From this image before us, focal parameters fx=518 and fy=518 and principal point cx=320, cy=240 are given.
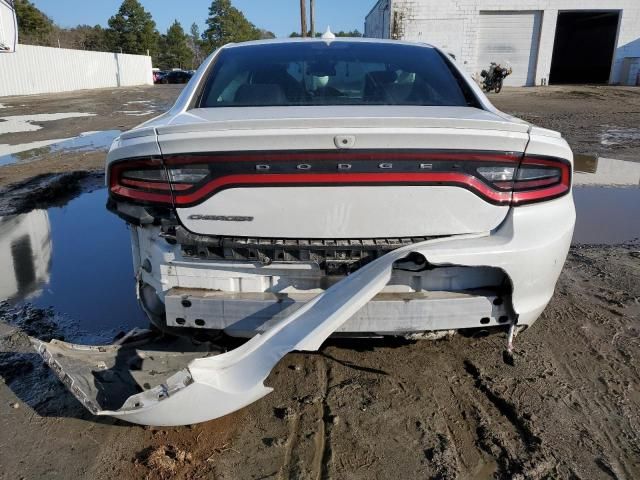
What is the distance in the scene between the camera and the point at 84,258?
14.9 ft

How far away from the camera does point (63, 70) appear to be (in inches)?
1428

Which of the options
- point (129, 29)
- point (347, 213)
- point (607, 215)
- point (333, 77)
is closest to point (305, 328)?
point (347, 213)

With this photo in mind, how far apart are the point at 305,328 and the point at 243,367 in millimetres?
291

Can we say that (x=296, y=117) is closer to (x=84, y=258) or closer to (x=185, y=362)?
(x=185, y=362)

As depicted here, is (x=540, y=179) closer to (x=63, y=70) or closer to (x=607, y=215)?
(x=607, y=215)

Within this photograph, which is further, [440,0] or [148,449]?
[440,0]

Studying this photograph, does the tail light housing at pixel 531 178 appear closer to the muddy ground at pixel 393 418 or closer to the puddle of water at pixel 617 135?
the muddy ground at pixel 393 418

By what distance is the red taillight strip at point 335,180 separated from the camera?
214 cm

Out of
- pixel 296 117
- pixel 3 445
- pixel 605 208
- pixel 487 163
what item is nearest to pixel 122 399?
pixel 3 445

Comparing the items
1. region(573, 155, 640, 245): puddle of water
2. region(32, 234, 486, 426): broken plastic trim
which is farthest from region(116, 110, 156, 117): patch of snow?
region(32, 234, 486, 426): broken plastic trim

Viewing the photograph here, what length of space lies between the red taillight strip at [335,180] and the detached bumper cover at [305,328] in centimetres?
25

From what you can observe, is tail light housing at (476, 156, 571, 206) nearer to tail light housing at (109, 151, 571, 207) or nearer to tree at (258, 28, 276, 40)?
tail light housing at (109, 151, 571, 207)

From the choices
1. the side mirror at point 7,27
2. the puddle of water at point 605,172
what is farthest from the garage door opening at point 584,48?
the side mirror at point 7,27

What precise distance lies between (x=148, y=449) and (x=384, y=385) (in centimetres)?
118
